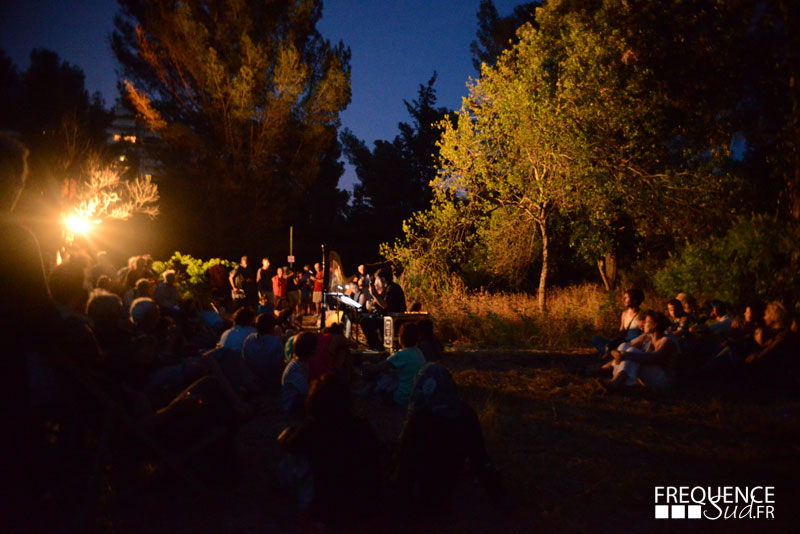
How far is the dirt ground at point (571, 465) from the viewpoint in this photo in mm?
3305

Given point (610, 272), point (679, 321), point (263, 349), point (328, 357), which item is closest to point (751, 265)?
point (679, 321)

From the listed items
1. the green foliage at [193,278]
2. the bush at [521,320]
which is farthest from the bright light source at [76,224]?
the bush at [521,320]

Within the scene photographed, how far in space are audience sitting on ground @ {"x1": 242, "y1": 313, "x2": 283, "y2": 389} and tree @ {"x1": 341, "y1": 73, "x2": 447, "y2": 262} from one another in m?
25.5

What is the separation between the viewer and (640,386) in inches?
272

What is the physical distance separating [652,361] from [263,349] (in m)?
5.03

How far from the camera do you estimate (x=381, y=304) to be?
30.1ft

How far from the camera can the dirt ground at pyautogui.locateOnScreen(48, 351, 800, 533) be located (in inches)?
130

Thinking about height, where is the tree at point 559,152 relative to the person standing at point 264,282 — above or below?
above

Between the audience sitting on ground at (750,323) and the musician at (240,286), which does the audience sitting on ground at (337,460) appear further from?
the musician at (240,286)

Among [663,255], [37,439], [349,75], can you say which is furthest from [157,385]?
[349,75]

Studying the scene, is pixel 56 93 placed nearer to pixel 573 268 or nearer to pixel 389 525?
pixel 573 268

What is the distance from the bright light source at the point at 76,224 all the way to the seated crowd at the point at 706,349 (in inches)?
666

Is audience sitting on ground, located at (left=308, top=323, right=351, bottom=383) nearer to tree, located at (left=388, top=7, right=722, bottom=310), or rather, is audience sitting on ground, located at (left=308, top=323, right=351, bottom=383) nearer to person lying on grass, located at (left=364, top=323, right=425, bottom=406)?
person lying on grass, located at (left=364, top=323, right=425, bottom=406)

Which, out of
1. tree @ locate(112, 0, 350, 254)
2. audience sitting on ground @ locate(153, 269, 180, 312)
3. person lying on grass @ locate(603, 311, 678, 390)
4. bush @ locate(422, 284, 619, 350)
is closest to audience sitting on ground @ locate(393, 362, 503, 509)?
person lying on grass @ locate(603, 311, 678, 390)
